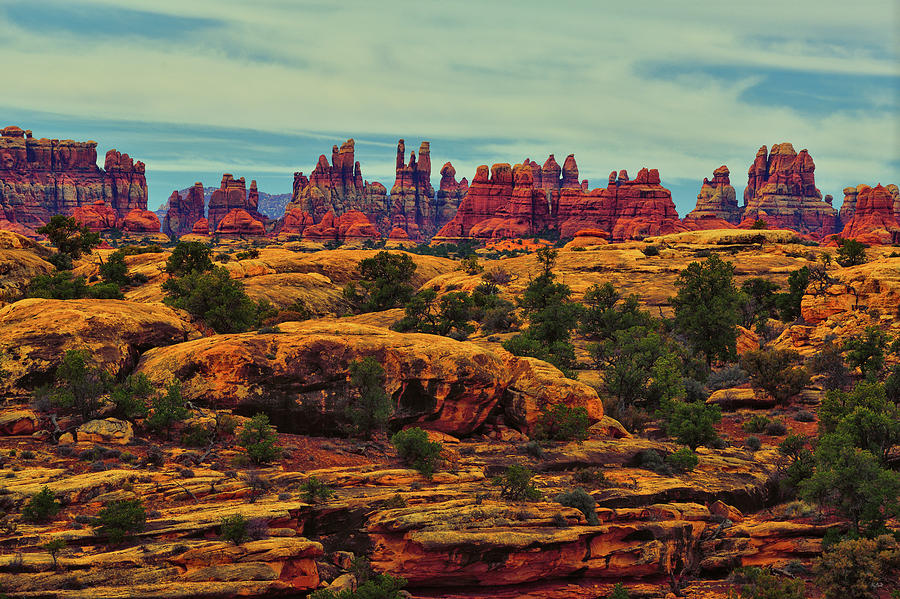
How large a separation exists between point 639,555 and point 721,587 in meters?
2.76

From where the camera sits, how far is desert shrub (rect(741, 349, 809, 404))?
1630 inches

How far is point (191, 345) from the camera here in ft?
99.1

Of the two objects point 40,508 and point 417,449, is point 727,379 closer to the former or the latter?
point 417,449

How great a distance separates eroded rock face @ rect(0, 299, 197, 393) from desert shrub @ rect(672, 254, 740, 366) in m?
38.7

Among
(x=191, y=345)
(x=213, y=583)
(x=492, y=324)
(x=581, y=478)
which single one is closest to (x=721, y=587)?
(x=581, y=478)

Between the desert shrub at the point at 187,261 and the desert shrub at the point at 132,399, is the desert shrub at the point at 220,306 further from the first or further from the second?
the desert shrub at the point at 187,261

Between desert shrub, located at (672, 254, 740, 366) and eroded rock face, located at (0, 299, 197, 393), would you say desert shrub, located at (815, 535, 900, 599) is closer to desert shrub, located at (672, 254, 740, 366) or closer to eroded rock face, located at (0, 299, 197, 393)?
eroded rock face, located at (0, 299, 197, 393)

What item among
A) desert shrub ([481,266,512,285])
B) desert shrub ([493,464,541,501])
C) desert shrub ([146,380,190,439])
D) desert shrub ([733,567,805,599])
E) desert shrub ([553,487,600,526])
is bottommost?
desert shrub ([733,567,805,599])

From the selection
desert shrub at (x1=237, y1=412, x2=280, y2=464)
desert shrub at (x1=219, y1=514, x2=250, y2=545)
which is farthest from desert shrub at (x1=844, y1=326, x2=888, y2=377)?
desert shrub at (x1=219, y1=514, x2=250, y2=545)

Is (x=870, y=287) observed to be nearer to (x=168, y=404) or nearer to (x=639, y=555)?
(x=639, y=555)

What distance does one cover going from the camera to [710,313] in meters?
51.3

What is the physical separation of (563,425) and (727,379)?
2371cm

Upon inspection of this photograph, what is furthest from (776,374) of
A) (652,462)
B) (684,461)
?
(652,462)

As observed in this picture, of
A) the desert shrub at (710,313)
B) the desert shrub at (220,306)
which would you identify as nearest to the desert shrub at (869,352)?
the desert shrub at (710,313)
